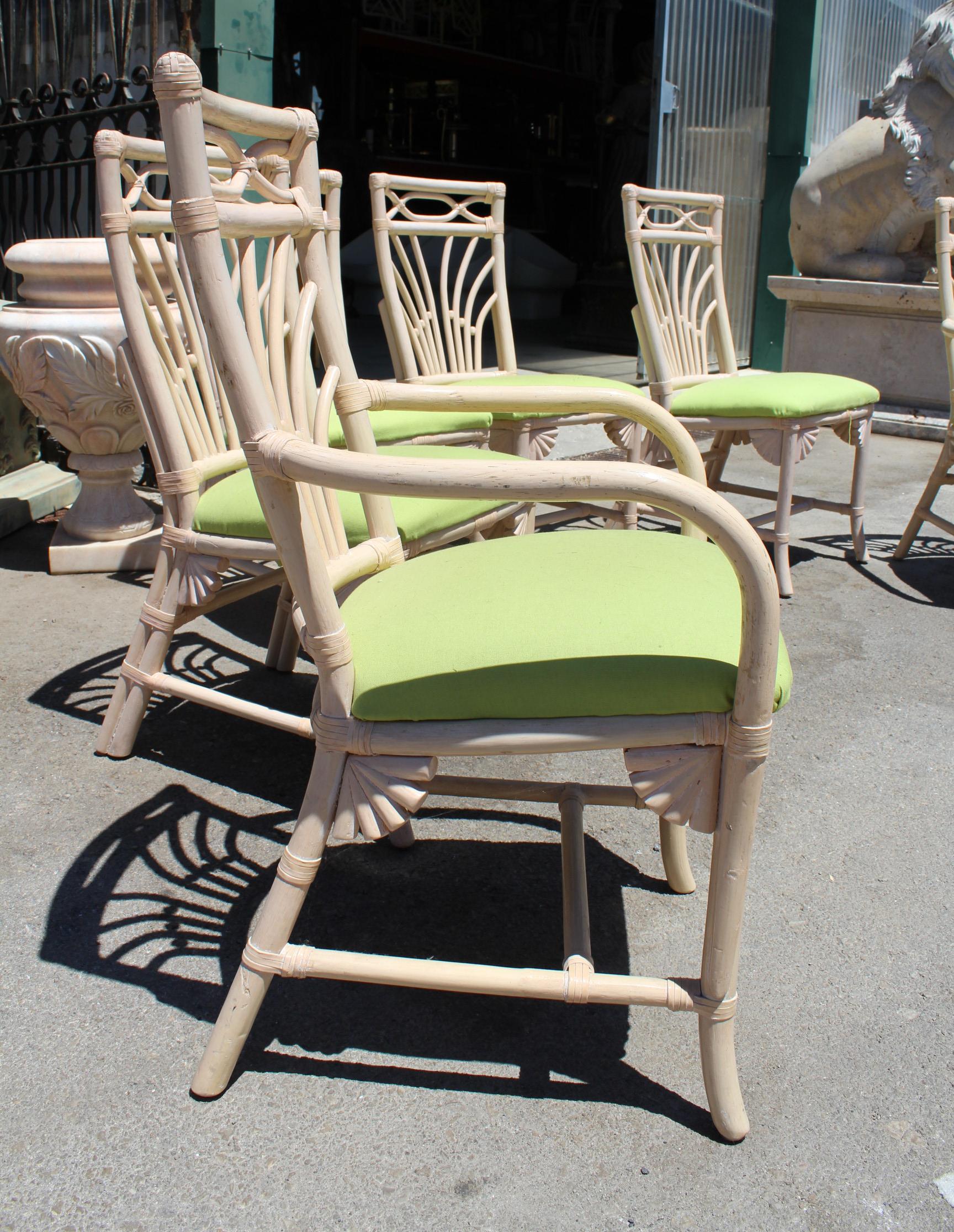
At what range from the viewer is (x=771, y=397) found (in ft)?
10.1

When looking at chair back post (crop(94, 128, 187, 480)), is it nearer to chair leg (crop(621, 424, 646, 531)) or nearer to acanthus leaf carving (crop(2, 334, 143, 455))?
acanthus leaf carving (crop(2, 334, 143, 455))

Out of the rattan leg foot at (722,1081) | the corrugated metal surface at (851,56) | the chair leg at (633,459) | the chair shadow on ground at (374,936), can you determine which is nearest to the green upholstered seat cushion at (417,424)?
the chair leg at (633,459)

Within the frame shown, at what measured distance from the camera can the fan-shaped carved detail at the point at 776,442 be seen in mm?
3143

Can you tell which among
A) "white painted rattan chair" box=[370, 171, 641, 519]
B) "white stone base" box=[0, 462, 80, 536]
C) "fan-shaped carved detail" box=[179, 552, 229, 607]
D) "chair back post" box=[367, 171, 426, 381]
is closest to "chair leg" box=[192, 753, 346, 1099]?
"fan-shaped carved detail" box=[179, 552, 229, 607]

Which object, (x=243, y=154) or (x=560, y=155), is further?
(x=560, y=155)

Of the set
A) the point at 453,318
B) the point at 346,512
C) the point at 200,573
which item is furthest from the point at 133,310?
the point at 453,318

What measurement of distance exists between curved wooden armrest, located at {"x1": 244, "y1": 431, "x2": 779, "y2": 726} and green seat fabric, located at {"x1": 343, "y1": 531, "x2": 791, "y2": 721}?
56 mm

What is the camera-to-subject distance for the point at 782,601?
10.6 ft

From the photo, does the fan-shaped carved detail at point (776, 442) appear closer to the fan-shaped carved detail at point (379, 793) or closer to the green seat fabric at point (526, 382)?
the green seat fabric at point (526, 382)

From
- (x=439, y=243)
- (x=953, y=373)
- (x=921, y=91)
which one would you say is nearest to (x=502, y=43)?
(x=439, y=243)

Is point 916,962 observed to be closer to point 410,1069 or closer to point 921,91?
point 410,1069

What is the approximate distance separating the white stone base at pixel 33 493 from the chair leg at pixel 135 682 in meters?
1.65

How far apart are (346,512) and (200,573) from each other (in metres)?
0.36

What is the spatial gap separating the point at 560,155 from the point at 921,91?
6.47m
